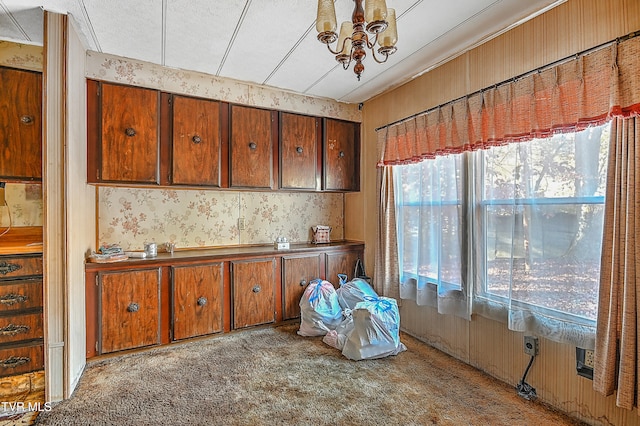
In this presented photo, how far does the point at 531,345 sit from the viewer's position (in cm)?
210

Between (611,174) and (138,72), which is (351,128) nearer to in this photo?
(138,72)

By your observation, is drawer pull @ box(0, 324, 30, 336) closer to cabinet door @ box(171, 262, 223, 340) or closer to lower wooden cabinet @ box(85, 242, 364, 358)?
lower wooden cabinet @ box(85, 242, 364, 358)

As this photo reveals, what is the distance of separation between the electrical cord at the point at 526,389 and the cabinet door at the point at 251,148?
2.75 metres

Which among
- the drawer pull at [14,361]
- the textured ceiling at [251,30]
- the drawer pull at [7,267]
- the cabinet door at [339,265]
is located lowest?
the drawer pull at [14,361]

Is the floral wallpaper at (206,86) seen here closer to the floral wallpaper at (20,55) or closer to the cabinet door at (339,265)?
the floral wallpaper at (20,55)

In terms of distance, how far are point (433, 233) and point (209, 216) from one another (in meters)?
2.35

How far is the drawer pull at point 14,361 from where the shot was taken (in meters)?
2.27

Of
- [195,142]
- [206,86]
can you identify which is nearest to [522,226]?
[195,142]

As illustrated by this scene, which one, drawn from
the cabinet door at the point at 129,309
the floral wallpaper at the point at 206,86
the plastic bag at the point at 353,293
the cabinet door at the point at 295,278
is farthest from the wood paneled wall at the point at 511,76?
the cabinet door at the point at 129,309

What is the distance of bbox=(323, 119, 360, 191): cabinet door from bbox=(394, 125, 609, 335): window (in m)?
1.25

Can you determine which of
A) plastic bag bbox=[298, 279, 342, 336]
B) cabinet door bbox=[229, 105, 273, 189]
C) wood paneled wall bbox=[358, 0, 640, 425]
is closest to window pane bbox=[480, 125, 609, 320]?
wood paneled wall bbox=[358, 0, 640, 425]

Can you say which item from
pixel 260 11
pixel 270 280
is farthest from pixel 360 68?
pixel 270 280

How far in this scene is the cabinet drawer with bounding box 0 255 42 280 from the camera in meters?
2.25

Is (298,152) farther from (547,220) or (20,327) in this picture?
(20,327)
